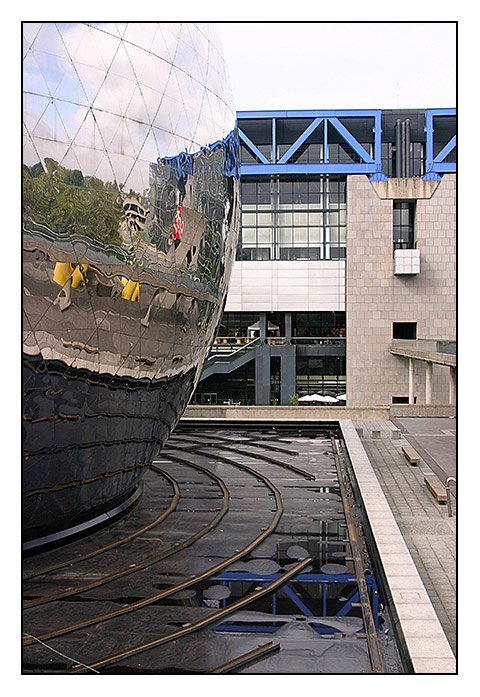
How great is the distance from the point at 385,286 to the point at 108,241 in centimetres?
4097

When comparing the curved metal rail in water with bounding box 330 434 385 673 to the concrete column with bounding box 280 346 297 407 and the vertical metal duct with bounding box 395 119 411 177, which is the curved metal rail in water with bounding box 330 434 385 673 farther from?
the vertical metal duct with bounding box 395 119 411 177

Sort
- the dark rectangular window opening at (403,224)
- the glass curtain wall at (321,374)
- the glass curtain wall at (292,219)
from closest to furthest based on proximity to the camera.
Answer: the dark rectangular window opening at (403,224)
the glass curtain wall at (292,219)
the glass curtain wall at (321,374)

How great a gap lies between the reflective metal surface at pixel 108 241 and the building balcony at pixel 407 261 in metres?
37.5

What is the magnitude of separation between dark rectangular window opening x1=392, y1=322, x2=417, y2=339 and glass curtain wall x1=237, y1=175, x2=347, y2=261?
23.5 ft

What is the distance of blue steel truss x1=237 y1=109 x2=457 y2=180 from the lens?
47.2 metres

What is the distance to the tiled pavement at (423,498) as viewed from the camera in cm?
805

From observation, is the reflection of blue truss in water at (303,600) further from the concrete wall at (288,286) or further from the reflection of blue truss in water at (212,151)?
the concrete wall at (288,286)

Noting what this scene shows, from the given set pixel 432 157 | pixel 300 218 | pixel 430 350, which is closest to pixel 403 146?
pixel 432 157

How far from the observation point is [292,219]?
51094 millimetres

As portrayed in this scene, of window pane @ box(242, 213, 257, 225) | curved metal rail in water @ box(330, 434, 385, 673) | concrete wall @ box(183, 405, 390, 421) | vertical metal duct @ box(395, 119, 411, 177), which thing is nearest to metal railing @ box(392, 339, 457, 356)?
concrete wall @ box(183, 405, 390, 421)

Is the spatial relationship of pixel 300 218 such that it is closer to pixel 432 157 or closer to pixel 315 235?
pixel 315 235

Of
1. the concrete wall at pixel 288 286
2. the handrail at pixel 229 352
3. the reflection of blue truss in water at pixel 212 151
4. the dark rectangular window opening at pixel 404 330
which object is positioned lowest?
the handrail at pixel 229 352

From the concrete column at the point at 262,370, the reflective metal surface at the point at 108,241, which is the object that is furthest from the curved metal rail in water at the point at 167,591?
the concrete column at the point at 262,370

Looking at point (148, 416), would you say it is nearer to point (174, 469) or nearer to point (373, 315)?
point (174, 469)
